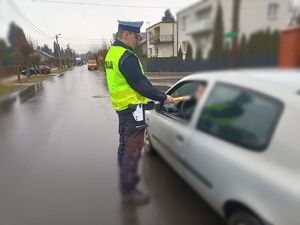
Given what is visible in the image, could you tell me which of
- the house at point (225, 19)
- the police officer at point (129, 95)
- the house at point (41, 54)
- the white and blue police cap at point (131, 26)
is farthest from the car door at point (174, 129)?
the house at point (41, 54)

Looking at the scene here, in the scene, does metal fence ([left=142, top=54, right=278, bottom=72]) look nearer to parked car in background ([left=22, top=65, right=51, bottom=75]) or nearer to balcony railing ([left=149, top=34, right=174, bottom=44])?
balcony railing ([left=149, top=34, right=174, bottom=44])

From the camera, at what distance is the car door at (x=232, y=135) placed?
62.7 inches

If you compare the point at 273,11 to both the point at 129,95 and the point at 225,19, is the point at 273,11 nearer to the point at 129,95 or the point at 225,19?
the point at 225,19

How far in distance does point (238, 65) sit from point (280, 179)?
73 centimetres

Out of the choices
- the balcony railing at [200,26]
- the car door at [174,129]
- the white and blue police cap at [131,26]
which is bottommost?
the car door at [174,129]

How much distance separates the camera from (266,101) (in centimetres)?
157

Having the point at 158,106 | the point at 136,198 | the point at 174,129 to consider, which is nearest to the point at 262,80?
the point at 174,129

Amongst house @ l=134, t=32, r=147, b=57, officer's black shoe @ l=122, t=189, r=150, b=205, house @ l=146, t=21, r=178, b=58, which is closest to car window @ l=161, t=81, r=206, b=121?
house @ l=146, t=21, r=178, b=58

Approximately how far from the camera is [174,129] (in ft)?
8.39

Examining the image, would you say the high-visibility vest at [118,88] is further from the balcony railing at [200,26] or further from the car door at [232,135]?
the balcony railing at [200,26]

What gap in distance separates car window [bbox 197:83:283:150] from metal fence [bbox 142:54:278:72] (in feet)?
0.95

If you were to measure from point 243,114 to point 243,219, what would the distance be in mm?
675

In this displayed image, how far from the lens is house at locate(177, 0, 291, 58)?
1055 mm

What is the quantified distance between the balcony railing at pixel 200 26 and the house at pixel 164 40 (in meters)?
0.14
